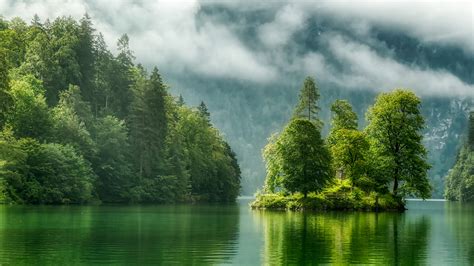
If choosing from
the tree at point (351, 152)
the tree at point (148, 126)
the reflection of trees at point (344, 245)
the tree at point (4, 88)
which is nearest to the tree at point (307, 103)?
the tree at point (148, 126)

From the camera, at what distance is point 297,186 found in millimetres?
99500

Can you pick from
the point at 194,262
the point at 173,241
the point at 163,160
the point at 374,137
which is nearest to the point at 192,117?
the point at 163,160

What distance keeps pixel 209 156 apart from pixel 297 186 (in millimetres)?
69260

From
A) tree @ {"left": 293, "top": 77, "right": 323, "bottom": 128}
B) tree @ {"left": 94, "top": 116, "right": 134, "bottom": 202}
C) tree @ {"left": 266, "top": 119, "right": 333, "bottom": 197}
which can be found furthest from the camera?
tree @ {"left": 293, "top": 77, "right": 323, "bottom": 128}

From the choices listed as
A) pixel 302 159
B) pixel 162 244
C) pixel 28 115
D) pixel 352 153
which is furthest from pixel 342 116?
pixel 162 244

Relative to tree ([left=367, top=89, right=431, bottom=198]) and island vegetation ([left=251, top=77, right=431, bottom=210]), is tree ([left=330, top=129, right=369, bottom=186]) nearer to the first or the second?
island vegetation ([left=251, top=77, right=431, bottom=210])

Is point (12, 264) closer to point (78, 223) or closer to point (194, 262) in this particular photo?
point (194, 262)

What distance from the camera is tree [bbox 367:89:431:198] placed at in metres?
103

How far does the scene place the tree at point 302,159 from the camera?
326ft

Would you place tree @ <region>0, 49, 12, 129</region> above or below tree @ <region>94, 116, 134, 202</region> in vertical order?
above

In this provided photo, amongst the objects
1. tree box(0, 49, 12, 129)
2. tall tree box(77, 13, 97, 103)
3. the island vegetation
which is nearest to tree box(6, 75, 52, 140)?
tree box(0, 49, 12, 129)

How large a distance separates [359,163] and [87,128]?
5300 cm

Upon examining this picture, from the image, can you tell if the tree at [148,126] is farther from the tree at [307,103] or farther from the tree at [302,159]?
the tree at [302,159]

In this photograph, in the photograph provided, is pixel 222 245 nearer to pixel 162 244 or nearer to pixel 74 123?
pixel 162 244
